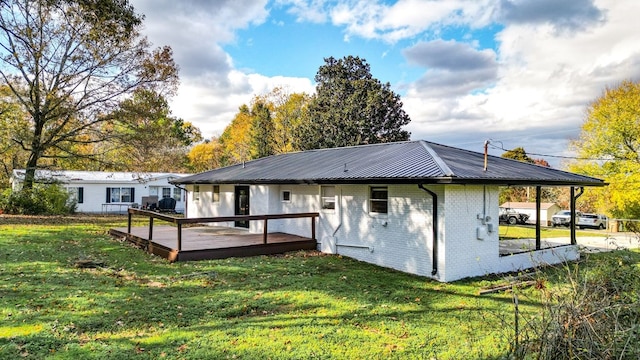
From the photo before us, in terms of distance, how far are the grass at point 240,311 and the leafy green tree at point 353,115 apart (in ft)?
75.6

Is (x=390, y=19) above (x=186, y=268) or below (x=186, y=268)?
above

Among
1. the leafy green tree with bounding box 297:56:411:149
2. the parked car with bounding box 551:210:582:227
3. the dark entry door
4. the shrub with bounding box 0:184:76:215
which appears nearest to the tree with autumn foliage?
the leafy green tree with bounding box 297:56:411:149

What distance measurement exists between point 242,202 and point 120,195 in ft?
56.5

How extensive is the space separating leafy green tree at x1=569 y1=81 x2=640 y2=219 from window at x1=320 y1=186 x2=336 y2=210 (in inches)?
835

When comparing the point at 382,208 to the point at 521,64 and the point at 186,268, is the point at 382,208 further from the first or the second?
the point at 521,64

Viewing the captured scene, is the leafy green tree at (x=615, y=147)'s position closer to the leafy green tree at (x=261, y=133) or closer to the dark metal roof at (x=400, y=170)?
the dark metal roof at (x=400, y=170)

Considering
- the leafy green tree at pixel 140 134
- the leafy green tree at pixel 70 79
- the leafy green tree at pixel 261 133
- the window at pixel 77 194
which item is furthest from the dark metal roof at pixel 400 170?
the leafy green tree at pixel 261 133

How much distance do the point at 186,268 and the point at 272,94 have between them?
108 feet

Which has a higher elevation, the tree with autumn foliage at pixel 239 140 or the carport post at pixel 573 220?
the tree with autumn foliage at pixel 239 140

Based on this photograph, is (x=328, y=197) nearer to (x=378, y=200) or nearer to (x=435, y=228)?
(x=378, y=200)

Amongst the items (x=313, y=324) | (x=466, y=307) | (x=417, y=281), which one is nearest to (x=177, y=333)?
(x=313, y=324)

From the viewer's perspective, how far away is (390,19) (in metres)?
14.1

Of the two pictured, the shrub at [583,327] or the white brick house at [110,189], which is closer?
the shrub at [583,327]

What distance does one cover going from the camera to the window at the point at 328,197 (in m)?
12.5
